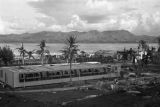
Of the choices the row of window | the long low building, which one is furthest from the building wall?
the row of window

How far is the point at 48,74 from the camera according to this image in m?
45.5

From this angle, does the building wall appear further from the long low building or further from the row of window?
the row of window

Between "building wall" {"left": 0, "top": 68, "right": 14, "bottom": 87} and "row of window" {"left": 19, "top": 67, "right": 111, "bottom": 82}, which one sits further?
"row of window" {"left": 19, "top": 67, "right": 111, "bottom": 82}

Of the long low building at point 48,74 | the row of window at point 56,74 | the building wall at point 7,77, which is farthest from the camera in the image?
the row of window at point 56,74

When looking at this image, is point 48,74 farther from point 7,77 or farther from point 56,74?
point 7,77

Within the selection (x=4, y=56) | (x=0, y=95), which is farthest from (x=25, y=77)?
(x=4, y=56)

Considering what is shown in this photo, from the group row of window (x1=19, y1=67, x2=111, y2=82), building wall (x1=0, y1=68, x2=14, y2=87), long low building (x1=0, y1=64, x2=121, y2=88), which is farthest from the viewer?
row of window (x1=19, y1=67, x2=111, y2=82)

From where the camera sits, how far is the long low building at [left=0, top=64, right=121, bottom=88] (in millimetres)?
42125

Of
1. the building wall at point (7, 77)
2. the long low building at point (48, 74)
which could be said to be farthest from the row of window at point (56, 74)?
the building wall at point (7, 77)

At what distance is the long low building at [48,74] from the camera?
42125 millimetres

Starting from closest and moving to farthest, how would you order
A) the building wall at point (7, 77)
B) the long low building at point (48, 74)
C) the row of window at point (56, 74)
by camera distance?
the long low building at point (48, 74) → the building wall at point (7, 77) → the row of window at point (56, 74)

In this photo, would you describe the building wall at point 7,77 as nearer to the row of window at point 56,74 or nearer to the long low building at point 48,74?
the long low building at point 48,74

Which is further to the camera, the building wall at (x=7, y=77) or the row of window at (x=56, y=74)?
the row of window at (x=56, y=74)

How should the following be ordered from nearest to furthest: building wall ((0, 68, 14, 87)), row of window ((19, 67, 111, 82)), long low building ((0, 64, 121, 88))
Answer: long low building ((0, 64, 121, 88))
building wall ((0, 68, 14, 87))
row of window ((19, 67, 111, 82))
